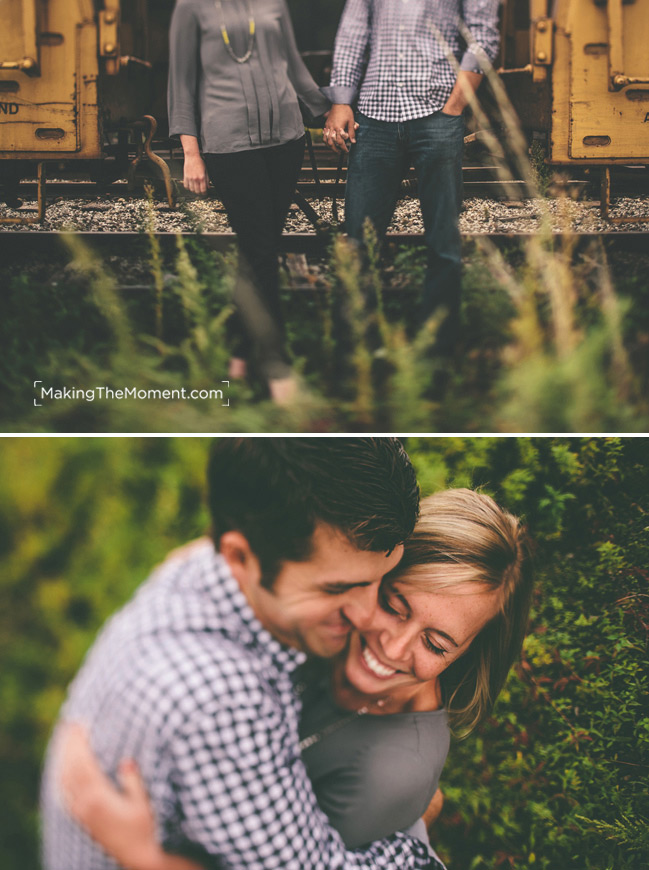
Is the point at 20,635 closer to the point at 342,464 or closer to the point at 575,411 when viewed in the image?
the point at 342,464

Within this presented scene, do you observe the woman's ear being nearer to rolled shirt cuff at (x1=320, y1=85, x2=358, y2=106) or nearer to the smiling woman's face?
the smiling woman's face

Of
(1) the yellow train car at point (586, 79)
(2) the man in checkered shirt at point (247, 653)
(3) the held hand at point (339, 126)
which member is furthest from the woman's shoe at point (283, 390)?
(1) the yellow train car at point (586, 79)

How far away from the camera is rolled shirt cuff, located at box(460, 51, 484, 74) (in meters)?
2.83

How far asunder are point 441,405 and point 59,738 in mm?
1687

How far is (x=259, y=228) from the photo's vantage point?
113 inches

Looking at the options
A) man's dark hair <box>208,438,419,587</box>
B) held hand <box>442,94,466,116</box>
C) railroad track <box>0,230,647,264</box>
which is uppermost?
held hand <box>442,94,466,116</box>

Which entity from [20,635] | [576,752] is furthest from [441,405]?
[20,635]

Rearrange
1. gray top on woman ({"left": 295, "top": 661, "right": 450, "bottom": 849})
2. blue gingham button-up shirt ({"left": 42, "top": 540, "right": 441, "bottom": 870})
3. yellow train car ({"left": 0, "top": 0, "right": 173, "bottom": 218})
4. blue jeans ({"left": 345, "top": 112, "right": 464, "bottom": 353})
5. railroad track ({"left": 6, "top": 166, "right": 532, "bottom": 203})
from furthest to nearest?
railroad track ({"left": 6, "top": 166, "right": 532, "bottom": 203})
yellow train car ({"left": 0, "top": 0, "right": 173, "bottom": 218})
blue jeans ({"left": 345, "top": 112, "right": 464, "bottom": 353})
gray top on woman ({"left": 295, "top": 661, "right": 450, "bottom": 849})
blue gingham button-up shirt ({"left": 42, "top": 540, "right": 441, "bottom": 870})

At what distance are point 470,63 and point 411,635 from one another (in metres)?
2.24

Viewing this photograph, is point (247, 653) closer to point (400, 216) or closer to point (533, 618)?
point (533, 618)

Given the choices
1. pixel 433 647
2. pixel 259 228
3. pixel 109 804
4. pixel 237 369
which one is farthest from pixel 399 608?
pixel 259 228

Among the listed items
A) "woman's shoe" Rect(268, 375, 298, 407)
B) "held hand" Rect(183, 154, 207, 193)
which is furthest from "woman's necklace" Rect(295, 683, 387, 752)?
"held hand" Rect(183, 154, 207, 193)

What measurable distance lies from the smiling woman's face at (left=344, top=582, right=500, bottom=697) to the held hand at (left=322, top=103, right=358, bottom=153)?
187 centimetres

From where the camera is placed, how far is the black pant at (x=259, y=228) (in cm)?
280
